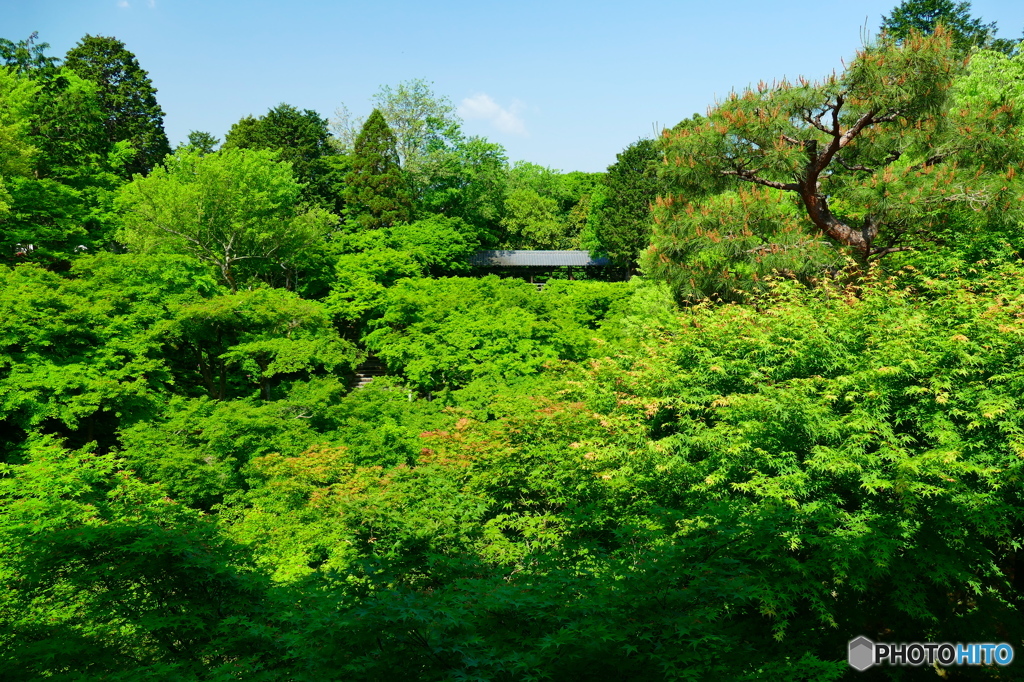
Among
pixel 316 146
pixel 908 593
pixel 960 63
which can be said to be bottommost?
pixel 908 593

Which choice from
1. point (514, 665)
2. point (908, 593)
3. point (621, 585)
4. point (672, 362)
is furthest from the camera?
point (672, 362)

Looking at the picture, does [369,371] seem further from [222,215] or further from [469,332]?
[222,215]

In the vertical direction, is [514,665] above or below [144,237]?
below

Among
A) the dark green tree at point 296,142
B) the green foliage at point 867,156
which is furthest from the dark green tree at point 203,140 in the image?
the green foliage at point 867,156

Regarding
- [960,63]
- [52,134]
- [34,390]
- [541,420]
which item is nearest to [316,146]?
[52,134]

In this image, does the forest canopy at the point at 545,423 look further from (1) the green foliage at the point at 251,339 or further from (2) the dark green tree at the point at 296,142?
(2) the dark green tree at the point at 296,142

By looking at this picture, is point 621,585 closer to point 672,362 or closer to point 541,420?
point 672,362

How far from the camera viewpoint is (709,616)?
4809mm

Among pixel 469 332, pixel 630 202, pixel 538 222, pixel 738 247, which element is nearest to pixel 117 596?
pixel 738 247

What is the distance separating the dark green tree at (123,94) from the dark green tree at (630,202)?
21307 millimetres

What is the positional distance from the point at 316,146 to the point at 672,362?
2764 centimetres

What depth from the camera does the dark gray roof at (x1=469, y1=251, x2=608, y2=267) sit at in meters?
35.3

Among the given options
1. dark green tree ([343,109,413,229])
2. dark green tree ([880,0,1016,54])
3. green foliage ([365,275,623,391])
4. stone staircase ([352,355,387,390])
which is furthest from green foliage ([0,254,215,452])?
dark green tree ([880,0,1016,54])

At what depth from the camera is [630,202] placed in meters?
30.2
